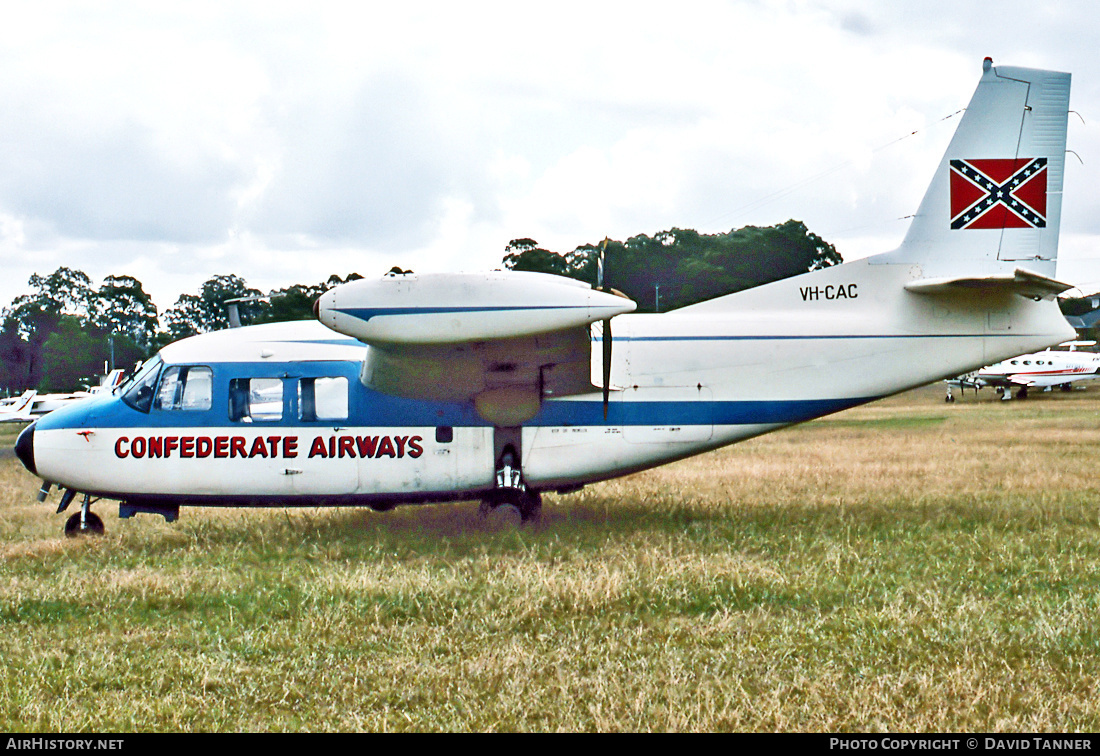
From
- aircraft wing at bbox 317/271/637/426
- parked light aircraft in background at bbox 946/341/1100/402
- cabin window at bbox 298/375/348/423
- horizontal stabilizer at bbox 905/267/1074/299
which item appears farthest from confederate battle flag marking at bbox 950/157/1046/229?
parked light aircraft in background at bbox 946/341/1100/402

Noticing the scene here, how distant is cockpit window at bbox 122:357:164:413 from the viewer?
1162 centimetres

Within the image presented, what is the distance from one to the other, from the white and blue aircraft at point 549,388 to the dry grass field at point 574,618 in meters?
0.77

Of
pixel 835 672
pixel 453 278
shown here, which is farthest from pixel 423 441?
pixel 835 672

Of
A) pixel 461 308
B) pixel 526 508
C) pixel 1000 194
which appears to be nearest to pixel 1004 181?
pixel 1000 194

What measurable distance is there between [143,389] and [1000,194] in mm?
11565

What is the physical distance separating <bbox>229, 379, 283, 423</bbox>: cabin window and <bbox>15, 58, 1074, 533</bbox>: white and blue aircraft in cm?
2

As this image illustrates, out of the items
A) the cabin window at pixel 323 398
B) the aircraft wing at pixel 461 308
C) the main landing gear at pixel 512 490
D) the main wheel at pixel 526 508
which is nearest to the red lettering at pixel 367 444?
the cabin window at pixel 323 398

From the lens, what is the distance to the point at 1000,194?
12.0 metres

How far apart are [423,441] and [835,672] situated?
6524 mm

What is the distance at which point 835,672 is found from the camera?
240 inches

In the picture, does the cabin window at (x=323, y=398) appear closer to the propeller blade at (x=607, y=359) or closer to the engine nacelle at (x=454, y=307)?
the engine nacelle at (x=454, y=307)

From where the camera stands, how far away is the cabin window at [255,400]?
1149 cm

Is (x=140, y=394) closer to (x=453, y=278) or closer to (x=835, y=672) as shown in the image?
(x=453, y=278)

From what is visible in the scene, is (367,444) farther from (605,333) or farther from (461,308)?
(605,333)
